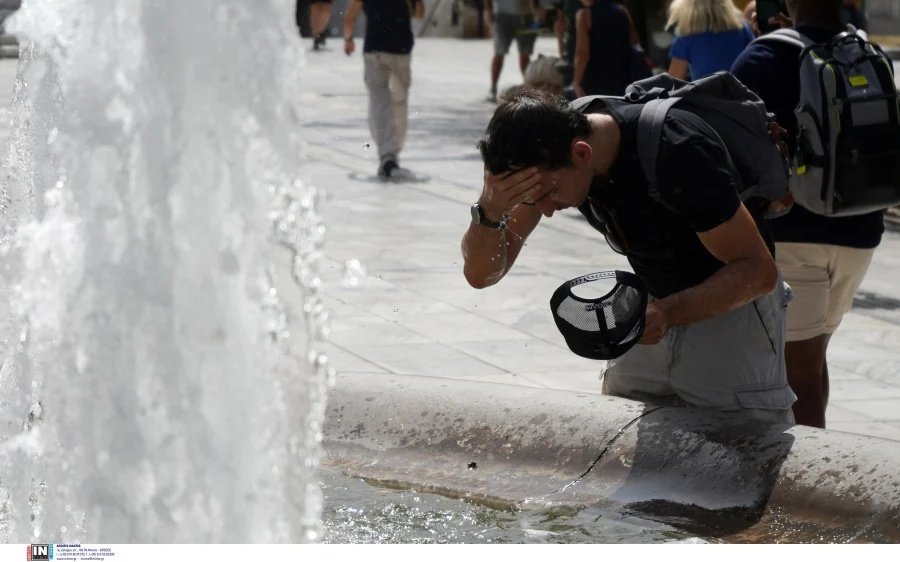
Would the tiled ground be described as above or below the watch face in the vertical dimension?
below

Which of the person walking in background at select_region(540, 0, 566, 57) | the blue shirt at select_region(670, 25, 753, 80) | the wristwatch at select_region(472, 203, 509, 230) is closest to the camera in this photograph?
the wristwatch at select_region(472, 203, 509, 230)

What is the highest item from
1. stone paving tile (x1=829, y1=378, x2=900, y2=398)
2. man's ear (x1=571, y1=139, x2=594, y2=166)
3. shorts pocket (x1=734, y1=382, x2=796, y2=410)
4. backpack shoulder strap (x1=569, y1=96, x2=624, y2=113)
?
backpack shoulder strap (x1=569, y1=96, x2=624, y2=113)

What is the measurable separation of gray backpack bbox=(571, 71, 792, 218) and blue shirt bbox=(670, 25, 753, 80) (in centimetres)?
503

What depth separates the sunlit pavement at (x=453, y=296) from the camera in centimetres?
595

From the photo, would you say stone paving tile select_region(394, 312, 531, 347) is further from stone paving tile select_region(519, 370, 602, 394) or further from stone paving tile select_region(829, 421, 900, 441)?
stone paving tile select_region(829, 421, 900, 441)

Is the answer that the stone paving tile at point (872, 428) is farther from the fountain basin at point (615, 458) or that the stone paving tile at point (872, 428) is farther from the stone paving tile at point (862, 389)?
the fountain basin at point (615, 458)

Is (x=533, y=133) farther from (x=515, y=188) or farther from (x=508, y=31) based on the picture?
(x=508, y=31)

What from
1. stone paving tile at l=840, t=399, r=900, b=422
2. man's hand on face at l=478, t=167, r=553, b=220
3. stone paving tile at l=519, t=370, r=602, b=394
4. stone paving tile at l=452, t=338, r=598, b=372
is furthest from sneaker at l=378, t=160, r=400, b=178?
man's hand on face at l=478, t=167, r=553, b=220

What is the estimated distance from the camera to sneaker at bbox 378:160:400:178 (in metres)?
11.3

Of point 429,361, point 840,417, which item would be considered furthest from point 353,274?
point 840,417

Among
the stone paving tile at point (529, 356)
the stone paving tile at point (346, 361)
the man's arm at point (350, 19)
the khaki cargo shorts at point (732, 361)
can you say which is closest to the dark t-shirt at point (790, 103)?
the khaki cargo shorts at point (732, 361)

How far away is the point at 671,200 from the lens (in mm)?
3428

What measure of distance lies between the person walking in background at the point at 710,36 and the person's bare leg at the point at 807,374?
4.37 m

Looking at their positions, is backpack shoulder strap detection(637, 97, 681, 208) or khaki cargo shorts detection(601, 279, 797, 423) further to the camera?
khaki cargo shorts detection(601, 279, 797, 423)
